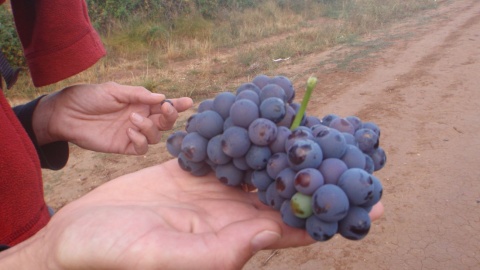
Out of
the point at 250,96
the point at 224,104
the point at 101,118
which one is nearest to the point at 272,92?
the point at 250,96

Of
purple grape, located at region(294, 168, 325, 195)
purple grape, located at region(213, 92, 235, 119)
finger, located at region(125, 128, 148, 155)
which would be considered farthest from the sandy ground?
purple grape, located at region(294, 168, 325, 195)

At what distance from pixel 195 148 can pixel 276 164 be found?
0.34m

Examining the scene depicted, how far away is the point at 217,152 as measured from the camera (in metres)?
1.68

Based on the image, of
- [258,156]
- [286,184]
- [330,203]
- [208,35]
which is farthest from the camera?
[208,35]

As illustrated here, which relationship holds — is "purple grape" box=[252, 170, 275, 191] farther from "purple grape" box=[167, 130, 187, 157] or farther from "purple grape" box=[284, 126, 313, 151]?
"purple grape" box=[167, 130, 187, 157]

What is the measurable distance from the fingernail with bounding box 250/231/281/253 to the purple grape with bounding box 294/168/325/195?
201 millimetres

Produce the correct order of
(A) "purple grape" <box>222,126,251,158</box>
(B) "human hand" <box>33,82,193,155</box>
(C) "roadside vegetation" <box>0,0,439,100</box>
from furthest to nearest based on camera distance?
(C) "roadside vegetation" <box>0,0,439,100</box> → (B) "human hand" <box>33,82,193,155</box> → (A) "purple grape" <box>222,126,251,158</box>

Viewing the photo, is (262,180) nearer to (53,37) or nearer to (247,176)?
(247,176)

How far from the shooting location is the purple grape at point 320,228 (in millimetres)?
1451

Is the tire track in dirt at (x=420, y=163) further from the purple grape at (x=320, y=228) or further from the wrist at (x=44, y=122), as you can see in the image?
the purple grape at (x=320, y=228)

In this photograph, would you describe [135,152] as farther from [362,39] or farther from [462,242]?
[362,39]

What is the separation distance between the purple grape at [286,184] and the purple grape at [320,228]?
0.10 meters

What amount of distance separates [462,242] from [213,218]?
8.32 ft

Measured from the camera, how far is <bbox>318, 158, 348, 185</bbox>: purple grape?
146 cm
